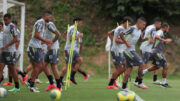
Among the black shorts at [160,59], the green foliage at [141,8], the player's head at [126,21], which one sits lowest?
the black shorts at [160,59]

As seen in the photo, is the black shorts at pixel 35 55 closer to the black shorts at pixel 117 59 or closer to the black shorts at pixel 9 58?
the black shorts at pixel 9 58

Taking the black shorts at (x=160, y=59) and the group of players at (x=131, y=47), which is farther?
the black shorts at (x=160, y=59)

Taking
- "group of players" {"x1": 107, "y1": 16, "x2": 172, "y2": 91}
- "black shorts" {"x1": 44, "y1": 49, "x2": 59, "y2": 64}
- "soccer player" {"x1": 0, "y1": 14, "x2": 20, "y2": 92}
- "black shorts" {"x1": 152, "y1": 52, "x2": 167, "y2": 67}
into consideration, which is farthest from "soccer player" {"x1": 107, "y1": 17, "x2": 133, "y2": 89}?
"soccer player" {"x1": 0, "y1": 14, "x2": 20, "y2": 92}

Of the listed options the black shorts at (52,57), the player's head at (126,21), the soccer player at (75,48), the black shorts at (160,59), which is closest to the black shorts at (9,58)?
the black shorts at (52,57)

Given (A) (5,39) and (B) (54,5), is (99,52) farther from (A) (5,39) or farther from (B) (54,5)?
(A) (5,39)

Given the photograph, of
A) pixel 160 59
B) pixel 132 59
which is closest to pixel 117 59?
pixel 132 59

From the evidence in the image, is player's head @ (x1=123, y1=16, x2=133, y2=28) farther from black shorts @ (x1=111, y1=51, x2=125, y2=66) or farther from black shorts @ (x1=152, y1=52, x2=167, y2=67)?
black shorts @ (x1=152, y1=52, x2=167, y2=67)

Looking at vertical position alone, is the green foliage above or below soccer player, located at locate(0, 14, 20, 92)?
above

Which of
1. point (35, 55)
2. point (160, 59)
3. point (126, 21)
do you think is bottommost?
point (160, 59)

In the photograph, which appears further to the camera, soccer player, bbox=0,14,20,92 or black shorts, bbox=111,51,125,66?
black shorts, bbox=111,51,125,66

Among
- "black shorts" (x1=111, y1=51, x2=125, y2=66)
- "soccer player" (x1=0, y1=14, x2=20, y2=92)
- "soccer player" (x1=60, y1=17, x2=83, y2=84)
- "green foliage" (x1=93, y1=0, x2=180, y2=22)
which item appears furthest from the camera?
"green foliage" (x1=93, y1=0, x2=180, y2=22)

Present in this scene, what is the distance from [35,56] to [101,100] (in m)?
2.32

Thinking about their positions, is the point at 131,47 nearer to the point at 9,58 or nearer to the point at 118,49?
the point at 118,49

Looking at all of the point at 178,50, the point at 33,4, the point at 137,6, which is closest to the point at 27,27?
the point at 33,4
